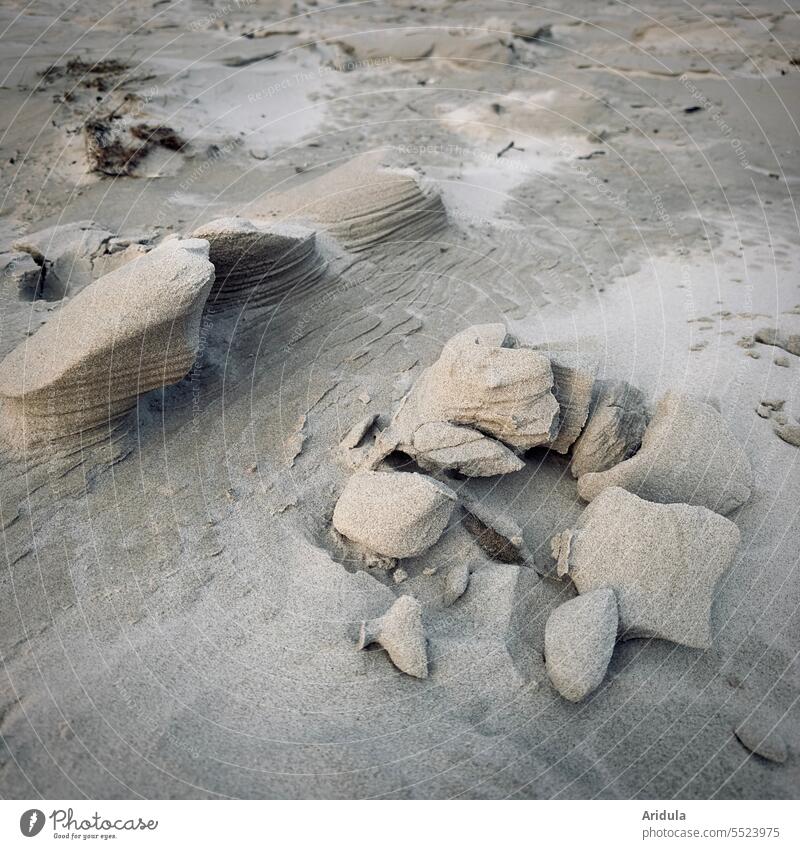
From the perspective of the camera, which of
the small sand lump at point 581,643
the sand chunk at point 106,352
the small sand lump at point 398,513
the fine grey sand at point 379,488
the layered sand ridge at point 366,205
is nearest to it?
the fine grey sand at point 379,488

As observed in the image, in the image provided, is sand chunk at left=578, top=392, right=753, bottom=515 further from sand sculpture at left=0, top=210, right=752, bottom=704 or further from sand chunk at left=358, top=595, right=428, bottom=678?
sand chunk at left=358, top=595, right=428, bottom=678

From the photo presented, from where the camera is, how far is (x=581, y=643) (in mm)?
2691

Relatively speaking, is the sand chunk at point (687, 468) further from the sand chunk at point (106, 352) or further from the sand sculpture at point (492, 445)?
the sand chunk at point (106, 352)

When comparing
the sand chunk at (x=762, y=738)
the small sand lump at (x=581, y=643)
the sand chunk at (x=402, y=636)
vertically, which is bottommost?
the sand chunk at (x=762, y=738)

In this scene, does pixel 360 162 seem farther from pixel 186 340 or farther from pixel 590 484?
pixel 590 484

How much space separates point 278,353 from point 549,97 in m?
5.93

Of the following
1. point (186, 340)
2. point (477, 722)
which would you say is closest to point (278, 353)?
point (186, 340)

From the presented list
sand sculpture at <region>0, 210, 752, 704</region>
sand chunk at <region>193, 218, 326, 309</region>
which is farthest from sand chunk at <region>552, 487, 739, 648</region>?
sand chunk at <region>193, 218, 326, 309</region>

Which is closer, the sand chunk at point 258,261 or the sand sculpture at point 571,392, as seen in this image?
the sand sculpture at point 571,392

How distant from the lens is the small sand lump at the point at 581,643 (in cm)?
265

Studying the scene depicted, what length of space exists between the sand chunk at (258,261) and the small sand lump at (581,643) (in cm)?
268

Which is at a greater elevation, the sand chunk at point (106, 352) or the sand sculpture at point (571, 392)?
the sand chunk at point (106, 352)

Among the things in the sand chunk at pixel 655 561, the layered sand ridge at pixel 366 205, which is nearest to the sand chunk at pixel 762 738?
the sand chunk at pixel 655 561

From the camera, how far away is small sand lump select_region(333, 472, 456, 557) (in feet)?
9.93
